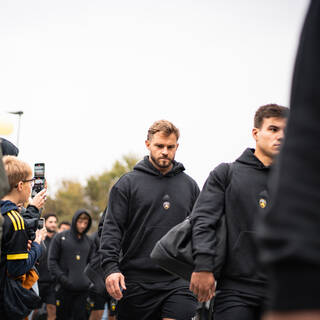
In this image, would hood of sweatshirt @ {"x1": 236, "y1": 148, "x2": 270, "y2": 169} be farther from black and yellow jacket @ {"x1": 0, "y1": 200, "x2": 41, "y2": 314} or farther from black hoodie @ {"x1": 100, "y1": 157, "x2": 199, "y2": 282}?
black and yellow jacket @ {"x1": 0, "y1": 200, "x2": 41, "y2": 314}

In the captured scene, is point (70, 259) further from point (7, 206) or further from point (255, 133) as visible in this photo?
point (255, 133)

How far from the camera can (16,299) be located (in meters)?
4.71

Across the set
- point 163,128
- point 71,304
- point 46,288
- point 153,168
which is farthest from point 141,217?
point 46,288

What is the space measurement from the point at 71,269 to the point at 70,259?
228 millimetres

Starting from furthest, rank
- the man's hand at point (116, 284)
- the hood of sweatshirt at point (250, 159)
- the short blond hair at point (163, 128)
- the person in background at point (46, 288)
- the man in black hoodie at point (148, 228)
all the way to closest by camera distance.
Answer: the person in background at point (46, 288), the short blond hair at point (163, 128), the man in black hoodie at point (148, 228), the man's hand at point (116, 284), the hood of sweatshirt at point (250, 159)

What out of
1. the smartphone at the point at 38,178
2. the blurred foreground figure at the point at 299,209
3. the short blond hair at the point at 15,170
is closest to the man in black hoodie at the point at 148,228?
the smartphone at the point at 38,178

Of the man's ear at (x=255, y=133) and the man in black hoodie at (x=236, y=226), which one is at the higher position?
the man's ear at (x=255, y=133)

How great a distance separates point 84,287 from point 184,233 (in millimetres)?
8411

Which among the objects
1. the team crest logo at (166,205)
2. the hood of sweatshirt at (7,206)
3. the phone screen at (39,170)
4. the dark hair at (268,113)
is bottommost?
the team crest logo at (166,205)

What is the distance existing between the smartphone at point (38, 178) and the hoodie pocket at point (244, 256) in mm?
2373

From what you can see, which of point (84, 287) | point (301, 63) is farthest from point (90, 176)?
point (301, 63)

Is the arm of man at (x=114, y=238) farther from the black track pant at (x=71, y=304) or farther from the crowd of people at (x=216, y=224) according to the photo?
the black track pant at (x=71, y=304)

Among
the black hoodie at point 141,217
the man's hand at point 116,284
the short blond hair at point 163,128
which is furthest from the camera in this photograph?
the short blond hair at point 163,128

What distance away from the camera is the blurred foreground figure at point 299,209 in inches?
41.9
